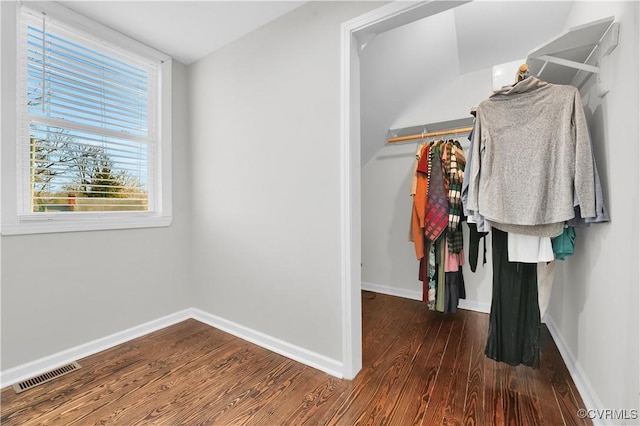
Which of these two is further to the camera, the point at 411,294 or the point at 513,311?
the point at 411,294

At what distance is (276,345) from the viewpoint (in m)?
2.03

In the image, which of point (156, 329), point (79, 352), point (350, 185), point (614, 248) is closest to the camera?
point (614, 248)

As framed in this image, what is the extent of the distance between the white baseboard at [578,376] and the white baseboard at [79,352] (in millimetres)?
2797

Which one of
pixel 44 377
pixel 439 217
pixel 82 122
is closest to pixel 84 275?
pixel 44 377

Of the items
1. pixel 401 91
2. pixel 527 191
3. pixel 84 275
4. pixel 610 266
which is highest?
pixel 401 91

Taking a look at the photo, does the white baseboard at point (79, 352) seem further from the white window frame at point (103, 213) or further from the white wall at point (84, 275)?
the white window frame at point (103, 213)

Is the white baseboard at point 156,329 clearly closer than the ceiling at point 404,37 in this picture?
Yes

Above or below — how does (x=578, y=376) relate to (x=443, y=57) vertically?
below

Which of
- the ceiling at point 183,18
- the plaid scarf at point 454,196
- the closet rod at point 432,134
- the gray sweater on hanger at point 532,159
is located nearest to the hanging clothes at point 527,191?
the gray sweater on hanger at point 532,159

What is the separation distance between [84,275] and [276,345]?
143 centimetres

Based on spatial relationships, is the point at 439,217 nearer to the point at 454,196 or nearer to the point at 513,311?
the point at 454,196

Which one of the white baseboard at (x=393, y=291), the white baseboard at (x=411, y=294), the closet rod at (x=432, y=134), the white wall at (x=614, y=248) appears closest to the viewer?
the white wall at (x=614, y=248)

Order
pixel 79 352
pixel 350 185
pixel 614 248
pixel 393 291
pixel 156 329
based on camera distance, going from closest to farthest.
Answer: pixel 614 248
pixel 350 185
pixel 79 352
pixel 156 329
pixel 393 291

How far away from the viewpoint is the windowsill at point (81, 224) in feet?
5.62
